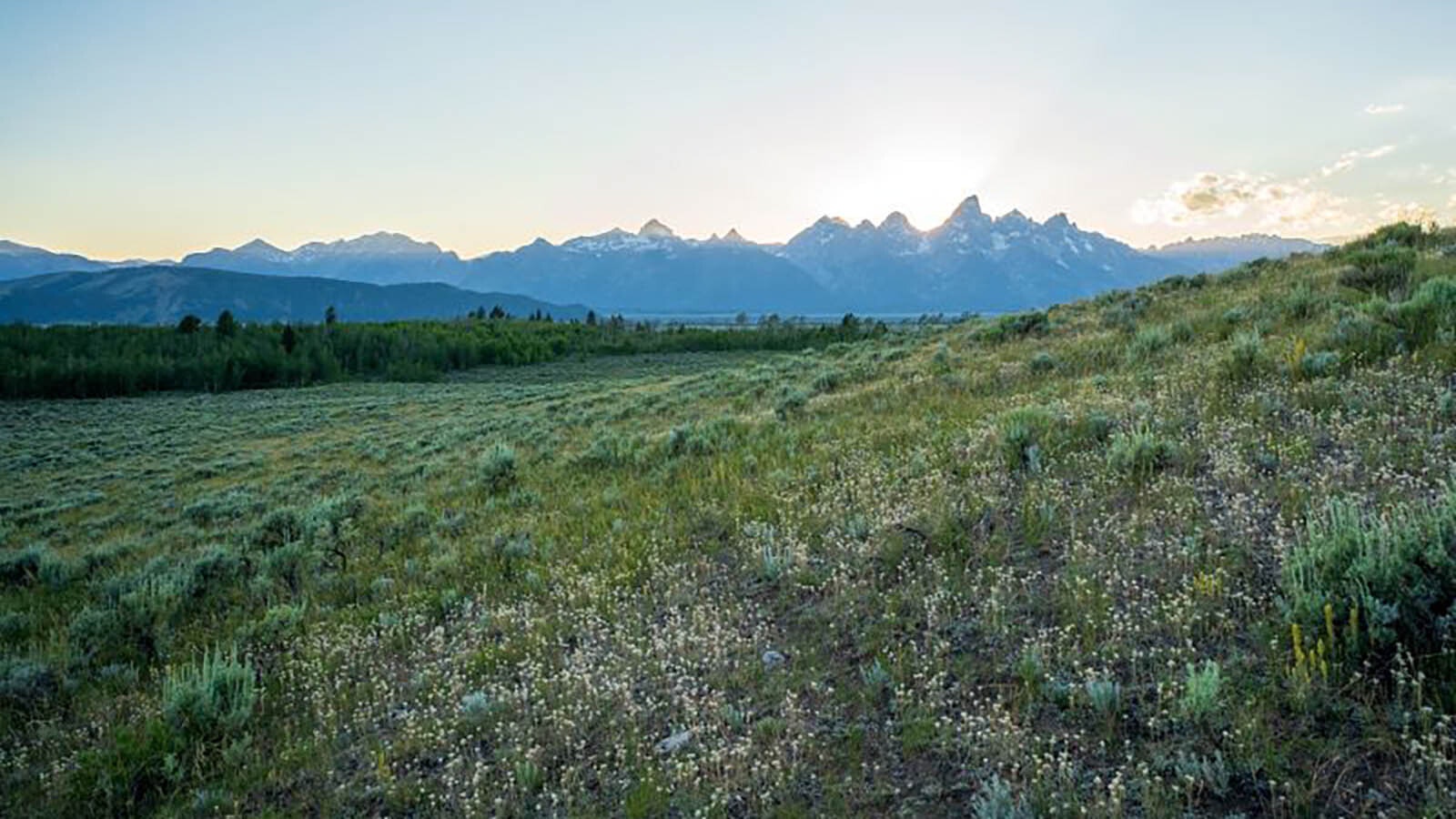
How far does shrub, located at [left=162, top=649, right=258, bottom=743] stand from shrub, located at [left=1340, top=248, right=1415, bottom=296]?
16.4 m

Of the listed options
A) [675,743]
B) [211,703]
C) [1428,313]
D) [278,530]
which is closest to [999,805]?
[675,743]

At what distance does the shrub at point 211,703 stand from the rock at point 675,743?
148 inches

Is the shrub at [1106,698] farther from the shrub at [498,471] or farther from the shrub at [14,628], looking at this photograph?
the shrub at [14,628]

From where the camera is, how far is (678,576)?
763 centimetres

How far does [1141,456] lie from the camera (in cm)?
729

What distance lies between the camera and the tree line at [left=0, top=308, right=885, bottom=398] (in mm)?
63969

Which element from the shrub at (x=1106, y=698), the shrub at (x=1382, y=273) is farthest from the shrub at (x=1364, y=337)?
the shrub at (x=1106, y=698)

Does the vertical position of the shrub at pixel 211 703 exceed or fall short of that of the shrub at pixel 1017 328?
it falls short

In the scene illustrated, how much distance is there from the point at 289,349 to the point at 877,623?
9173cm

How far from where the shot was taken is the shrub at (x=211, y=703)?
5.99m

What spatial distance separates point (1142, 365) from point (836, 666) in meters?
9.45

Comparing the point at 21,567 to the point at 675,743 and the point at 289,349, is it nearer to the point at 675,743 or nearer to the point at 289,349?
the point at 675,743

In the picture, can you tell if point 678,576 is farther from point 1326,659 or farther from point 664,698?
point 1326,659

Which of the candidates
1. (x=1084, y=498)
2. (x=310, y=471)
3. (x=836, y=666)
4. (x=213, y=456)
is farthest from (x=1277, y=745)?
(x=213, y=456)
